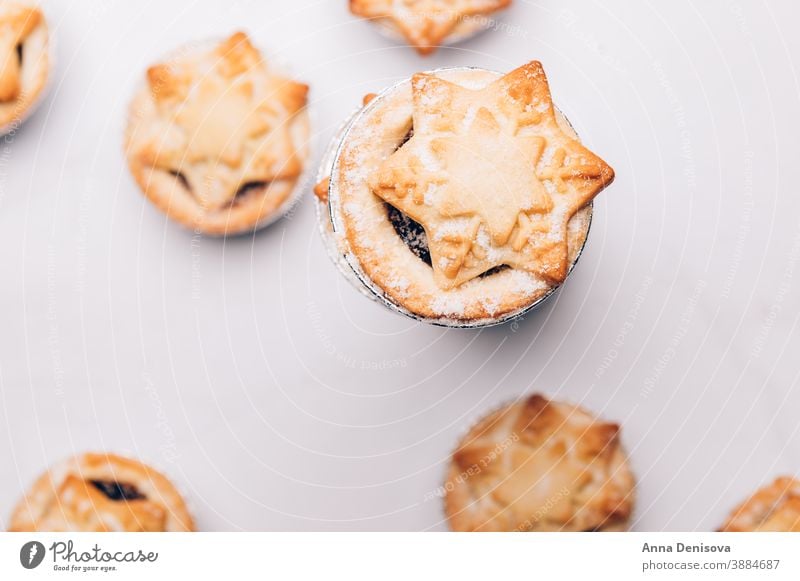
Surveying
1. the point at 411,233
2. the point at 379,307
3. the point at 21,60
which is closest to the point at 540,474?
the point at 379,307

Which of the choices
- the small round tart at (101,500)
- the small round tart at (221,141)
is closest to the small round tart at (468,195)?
the small round tart at (221,141)

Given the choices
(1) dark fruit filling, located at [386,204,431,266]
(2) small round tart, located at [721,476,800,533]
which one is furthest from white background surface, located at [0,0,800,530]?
(1) dark fruit filling, located at [386,204,431,266]

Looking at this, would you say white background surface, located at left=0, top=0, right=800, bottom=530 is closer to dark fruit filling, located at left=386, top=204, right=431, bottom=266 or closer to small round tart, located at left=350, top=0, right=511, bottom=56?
small round tart, located at left=350, top=0, right=511, bottom=56

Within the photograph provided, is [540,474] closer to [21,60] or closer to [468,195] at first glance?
[468,195]

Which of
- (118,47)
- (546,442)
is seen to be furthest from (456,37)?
(546,442)

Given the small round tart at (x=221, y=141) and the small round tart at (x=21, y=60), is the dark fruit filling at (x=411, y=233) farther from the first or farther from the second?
the small round tart at (x=21, y=60)

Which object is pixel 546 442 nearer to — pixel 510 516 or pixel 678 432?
pixel 510 516
